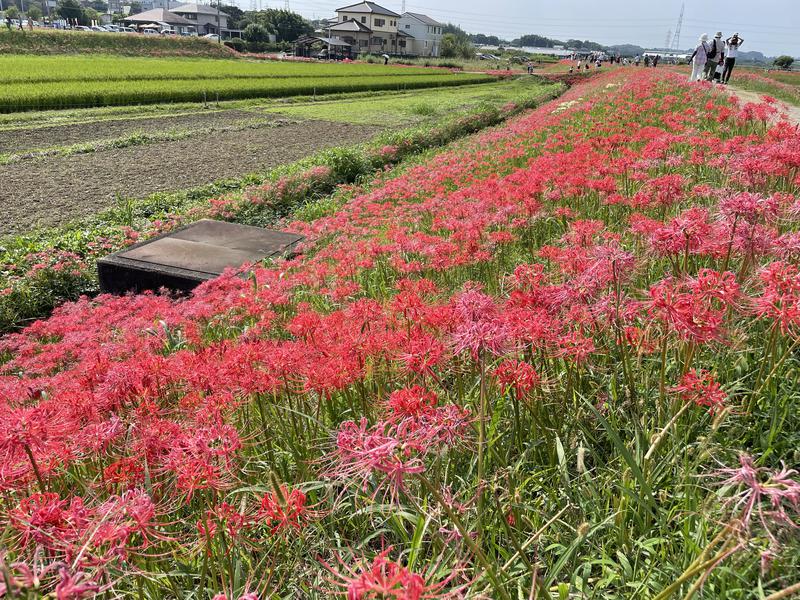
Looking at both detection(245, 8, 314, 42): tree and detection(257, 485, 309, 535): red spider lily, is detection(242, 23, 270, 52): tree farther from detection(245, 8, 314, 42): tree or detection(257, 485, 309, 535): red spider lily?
detection(257, 485, 309, 535): red spider lily

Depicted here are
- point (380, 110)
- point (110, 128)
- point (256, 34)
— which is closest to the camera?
point (110, 128)

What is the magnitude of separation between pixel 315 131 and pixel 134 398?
24542mm

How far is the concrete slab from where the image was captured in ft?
25.5

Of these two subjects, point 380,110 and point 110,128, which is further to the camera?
point 380,110

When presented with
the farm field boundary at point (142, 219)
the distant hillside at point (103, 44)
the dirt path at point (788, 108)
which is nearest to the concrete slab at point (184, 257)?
the farm field boundary at point (142, 219)

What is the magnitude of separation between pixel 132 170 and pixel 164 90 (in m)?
17.8

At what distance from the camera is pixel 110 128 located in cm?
2333

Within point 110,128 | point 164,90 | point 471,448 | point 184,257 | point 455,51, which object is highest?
point 455,51

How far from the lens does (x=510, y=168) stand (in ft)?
31.6

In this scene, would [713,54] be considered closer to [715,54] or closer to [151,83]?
[715,54]

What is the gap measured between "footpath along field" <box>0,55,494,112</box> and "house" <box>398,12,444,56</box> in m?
76.6

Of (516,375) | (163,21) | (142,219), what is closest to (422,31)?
(163,21)

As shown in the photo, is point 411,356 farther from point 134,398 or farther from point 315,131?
point 315,131

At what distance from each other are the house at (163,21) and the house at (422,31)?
45.6 metres
